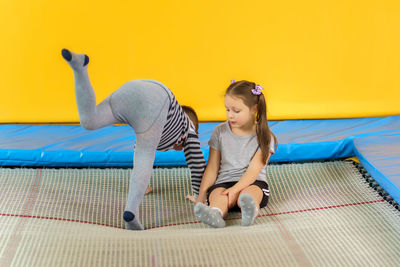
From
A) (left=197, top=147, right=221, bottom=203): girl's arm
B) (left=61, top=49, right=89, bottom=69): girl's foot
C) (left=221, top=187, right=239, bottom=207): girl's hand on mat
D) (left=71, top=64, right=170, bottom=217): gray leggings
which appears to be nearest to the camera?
(left=61, top=49, right=89, bottom=69): girl's foot

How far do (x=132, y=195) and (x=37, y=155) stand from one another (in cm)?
87

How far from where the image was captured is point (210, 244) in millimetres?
1324

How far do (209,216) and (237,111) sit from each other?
41cm

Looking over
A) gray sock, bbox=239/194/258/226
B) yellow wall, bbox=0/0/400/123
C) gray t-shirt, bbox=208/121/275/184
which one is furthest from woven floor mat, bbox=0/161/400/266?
yellow wall, bbox=0/0/400/123

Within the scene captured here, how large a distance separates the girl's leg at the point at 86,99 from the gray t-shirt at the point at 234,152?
0.50 meters

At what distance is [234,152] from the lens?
1.76 m

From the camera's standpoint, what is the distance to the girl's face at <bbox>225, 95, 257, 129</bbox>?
5.39ft

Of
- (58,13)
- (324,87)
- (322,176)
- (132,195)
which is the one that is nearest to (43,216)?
(132,195)

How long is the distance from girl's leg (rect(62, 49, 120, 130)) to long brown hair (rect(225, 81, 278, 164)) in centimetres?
48

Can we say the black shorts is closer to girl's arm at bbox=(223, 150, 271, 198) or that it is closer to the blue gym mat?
girl's arm at bbox=(223, 150, 271, 198)

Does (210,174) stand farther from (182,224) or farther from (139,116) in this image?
(139,116)

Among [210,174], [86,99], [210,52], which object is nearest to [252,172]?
[210,174]

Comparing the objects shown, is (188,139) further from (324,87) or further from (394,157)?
(324,87)

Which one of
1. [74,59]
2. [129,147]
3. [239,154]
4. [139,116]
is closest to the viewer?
[74,59]
